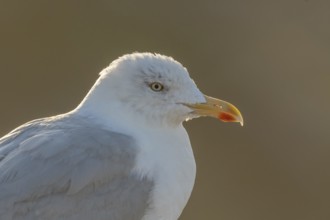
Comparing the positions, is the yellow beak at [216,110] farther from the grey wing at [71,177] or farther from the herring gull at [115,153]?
the grey wing at [71,177]

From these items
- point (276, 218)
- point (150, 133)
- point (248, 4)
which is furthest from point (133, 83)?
point (248, 4)

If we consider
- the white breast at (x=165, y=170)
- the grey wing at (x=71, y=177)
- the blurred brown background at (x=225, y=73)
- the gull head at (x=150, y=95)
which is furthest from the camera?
the blurred brown background at (x=225, y=73)

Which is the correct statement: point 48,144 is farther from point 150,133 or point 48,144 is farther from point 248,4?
point 248,4

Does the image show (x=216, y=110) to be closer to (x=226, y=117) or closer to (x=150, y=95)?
(x=226, y=117)

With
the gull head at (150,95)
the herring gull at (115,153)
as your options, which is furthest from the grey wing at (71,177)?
the gull head at (150,95)

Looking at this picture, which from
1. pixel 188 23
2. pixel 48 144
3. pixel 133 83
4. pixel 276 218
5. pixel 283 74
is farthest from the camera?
pixel 188 23

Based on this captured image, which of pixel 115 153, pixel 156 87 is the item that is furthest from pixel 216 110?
pixel 115 153

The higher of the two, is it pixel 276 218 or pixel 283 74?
pixel 283 74
